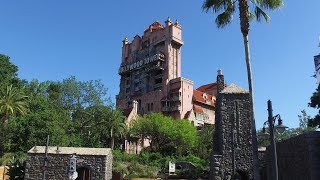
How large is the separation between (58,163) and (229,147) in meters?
15.4

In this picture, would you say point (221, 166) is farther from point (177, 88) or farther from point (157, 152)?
point (177, 88)

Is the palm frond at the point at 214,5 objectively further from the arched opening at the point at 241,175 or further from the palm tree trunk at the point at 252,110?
the arched opening at the point at 241,175

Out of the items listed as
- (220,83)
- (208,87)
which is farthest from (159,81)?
(220,83)

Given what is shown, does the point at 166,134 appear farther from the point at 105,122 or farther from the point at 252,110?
the point at 252,110

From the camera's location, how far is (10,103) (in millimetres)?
47969

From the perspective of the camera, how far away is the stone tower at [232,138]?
34688 millimetres

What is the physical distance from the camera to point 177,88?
84.6 metres

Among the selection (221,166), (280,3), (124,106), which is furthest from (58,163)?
(124,106)

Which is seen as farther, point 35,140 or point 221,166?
point 35,140

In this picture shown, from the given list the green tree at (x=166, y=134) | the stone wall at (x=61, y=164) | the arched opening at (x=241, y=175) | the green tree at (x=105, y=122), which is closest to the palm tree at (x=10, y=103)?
the stone wall at (x=61, y=164)

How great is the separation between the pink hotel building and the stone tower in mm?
42253

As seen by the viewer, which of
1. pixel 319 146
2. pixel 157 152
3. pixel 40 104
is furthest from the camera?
pixel 157 152

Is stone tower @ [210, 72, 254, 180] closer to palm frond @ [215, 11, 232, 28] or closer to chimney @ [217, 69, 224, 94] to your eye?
chimney @ [217, 69, 224, 94]

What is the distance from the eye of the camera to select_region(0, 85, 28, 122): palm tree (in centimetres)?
4759
